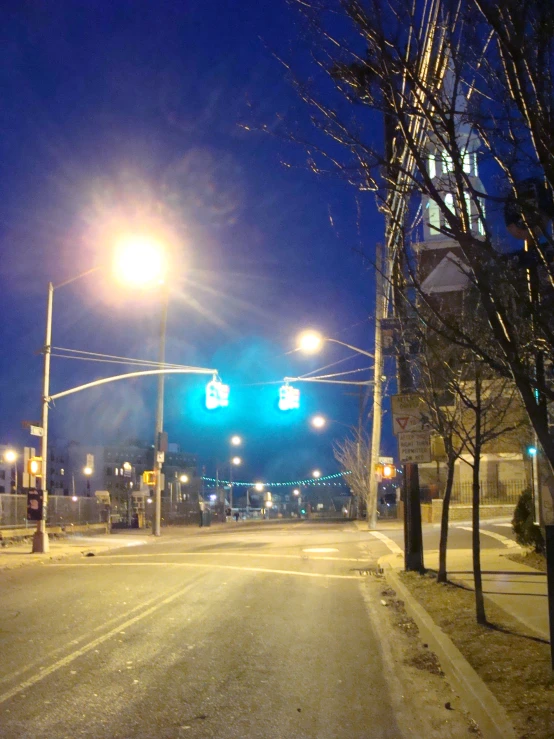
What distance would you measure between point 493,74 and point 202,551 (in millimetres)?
19447

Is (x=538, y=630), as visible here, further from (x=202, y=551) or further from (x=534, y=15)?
(x=202, y=551)

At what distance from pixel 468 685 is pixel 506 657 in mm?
1304

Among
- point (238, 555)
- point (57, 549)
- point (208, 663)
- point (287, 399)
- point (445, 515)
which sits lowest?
point (57, 549)

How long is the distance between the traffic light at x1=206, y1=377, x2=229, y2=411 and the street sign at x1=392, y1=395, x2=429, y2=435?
10.9m

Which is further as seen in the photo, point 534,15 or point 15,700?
point 15,700

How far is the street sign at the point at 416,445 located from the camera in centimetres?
1440

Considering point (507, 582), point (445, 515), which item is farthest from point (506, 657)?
point (507, 582)

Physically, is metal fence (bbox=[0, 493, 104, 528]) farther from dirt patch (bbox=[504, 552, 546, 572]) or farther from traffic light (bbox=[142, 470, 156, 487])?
dirt patch (bbox=[504, 552, 546, 572])

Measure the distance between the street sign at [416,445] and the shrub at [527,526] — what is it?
365 centimetres

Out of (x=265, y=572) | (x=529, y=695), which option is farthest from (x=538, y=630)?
(x=265, y=572)

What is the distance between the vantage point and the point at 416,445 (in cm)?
1445

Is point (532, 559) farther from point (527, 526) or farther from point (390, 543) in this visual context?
point (390, 543)

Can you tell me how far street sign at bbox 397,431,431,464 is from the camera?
14.4 meters

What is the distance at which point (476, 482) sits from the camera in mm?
10039
